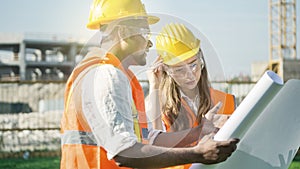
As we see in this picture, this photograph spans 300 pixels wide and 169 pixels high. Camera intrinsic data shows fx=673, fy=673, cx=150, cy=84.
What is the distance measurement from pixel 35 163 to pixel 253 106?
9.19 m

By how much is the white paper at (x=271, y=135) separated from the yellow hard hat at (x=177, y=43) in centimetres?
28

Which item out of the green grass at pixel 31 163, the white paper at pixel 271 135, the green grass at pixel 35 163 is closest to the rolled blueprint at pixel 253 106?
the white paper at pixel 271 135

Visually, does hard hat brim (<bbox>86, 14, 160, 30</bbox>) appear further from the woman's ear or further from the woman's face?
the woman's face

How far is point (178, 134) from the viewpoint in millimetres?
2076

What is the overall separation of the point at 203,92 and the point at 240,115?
1.26ft

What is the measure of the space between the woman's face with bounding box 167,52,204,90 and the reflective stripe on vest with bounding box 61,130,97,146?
0.36 m

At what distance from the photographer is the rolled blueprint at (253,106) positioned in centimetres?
175

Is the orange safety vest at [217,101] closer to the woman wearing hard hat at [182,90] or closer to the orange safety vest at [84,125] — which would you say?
the woman wearing hard hat at [182,90]

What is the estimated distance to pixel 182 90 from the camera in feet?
7.23

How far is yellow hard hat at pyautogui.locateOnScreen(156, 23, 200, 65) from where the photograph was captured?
1928 millimetres

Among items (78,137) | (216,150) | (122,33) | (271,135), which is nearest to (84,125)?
(78,137)

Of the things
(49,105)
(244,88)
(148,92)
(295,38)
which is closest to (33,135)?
(49,105)

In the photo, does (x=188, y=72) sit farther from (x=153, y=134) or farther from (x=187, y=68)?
(x=153, y=134)

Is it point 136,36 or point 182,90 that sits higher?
point 136,36
